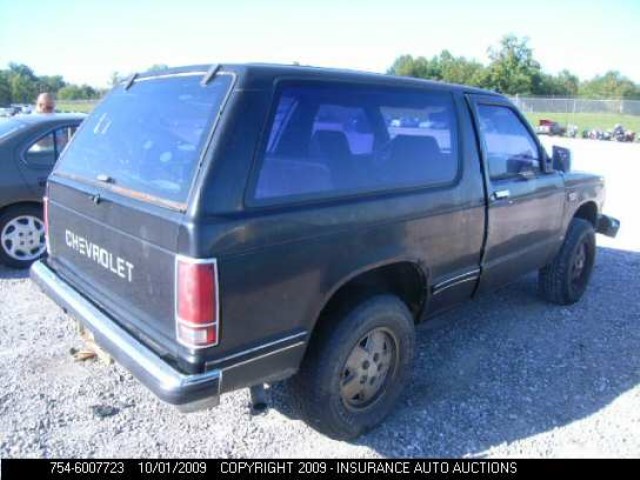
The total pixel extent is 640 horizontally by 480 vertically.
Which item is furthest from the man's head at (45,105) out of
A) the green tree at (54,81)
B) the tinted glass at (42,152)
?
the green tree at (54,81)

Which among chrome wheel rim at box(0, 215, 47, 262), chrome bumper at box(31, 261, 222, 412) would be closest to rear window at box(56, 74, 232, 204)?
chrome bumper at box(31, 261, 222, 412)

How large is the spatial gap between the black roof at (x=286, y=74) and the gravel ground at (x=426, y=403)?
6.20 ft

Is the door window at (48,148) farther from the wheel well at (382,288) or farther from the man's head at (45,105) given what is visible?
the wheel well at (382,288)

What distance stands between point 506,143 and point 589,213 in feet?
5.85

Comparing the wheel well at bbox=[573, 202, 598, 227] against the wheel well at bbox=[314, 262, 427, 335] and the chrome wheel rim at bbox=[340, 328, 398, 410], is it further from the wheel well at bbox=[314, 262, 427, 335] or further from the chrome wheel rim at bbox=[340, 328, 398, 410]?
the chrome wheel rim at bbox=[340, 328, 398, 410]

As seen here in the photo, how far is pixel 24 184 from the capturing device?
5.06 meters

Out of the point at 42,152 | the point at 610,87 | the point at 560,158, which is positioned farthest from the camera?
the point at 610,87

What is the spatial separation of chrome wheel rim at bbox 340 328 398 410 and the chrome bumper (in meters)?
0.82

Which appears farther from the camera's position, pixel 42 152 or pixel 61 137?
pixel 61 137

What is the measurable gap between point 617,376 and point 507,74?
188 feet

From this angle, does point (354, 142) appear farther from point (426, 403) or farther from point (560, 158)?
point (560, 158)

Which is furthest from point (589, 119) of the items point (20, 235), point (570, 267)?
point (20, 235)

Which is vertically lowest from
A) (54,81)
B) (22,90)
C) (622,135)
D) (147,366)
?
(147,366)

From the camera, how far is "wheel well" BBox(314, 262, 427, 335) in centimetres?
268
